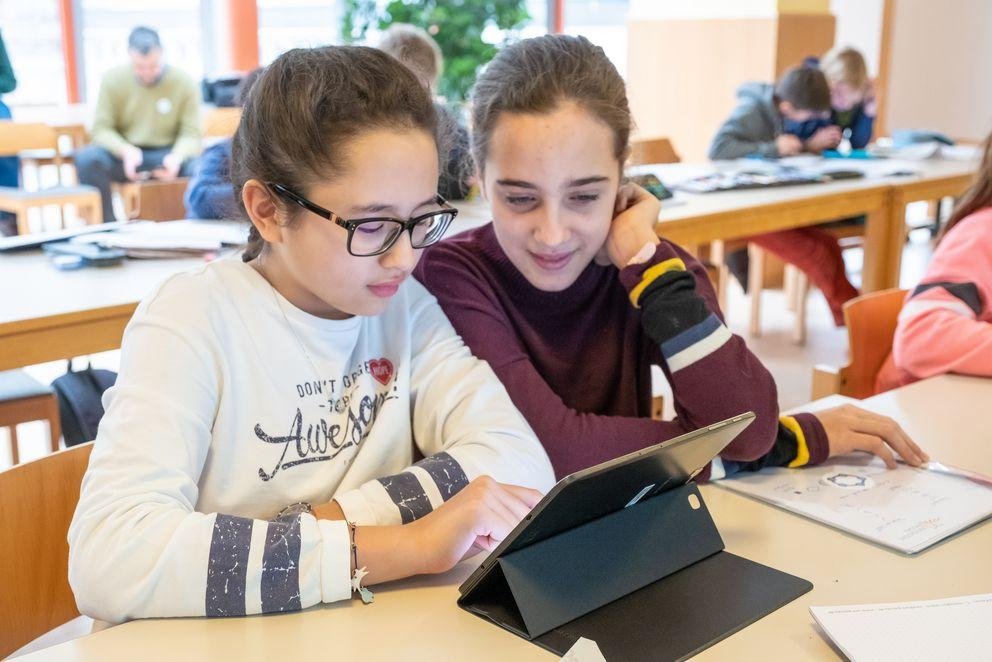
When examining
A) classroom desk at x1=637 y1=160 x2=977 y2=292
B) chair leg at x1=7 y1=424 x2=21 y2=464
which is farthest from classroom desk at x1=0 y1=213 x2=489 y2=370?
classroom desk at x1=637 y1=160 x2=977 y2=292

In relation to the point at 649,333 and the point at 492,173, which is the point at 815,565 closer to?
the point at 649,333

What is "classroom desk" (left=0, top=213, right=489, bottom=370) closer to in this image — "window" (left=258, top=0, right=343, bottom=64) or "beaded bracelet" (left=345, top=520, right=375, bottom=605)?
"beaded bracelet" (left=345, top=520, right=375, bottom=605)

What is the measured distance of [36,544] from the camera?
1.15m

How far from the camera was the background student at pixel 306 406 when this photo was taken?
35.9 inches

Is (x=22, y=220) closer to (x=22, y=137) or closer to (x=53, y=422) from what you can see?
(x=22, y=137)

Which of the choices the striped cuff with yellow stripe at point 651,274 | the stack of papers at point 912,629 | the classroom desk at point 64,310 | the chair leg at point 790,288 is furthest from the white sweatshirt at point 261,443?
the chair leg at point 790,288

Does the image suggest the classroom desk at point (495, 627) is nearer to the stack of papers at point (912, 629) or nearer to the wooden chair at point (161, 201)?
the stack of papers at point (912, 629)

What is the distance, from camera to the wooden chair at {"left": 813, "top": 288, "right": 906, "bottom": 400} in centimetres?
188

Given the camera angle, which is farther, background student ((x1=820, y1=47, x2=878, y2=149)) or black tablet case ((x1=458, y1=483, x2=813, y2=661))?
background student ((x1=820, y1=47, x2=878, y2=149))

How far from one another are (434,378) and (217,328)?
274 millimetres

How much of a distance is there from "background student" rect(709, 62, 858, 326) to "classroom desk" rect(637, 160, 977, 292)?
1.02 feet

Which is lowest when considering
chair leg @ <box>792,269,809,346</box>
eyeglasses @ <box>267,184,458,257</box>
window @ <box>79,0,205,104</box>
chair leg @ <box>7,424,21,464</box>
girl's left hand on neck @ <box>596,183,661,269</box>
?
chair leg @ <box>792,269,809,346</box>

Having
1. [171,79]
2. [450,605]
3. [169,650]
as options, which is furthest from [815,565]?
[171,79]

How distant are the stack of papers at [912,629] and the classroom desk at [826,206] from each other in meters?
1.94
